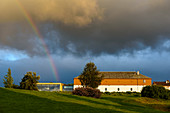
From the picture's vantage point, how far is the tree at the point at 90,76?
54.3 metres

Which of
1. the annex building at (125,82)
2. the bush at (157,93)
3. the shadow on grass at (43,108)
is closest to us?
the shadow on grass at (43,108)

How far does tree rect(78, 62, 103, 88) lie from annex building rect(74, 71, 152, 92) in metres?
41.7

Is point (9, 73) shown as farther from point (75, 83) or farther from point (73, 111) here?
point (73, 111)

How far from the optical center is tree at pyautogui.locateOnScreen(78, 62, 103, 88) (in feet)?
178

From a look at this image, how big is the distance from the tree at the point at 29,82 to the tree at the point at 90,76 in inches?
600

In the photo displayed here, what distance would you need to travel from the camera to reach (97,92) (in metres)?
33.1

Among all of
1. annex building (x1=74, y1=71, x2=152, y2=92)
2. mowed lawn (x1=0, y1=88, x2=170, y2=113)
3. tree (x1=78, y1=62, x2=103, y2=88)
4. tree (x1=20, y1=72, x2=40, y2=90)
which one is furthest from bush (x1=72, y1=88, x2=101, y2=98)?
annex building (x1=74, y1=71, x2=152, y2=92)

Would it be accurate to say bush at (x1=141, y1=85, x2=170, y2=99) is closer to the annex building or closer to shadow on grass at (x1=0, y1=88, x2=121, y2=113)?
shadow on grass at (x1=0, y1=88, x2=121, y2=113)

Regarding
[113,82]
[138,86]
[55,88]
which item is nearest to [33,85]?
[55,88]

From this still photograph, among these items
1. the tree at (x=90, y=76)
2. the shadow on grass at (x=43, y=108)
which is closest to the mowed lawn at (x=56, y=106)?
the shadow on grass at (x=43, y=108)

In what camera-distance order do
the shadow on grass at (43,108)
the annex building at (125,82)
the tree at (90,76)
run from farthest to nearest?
1. the annex building at (125,82)
2. the tree at (90,76)
3. the shadow on grass at (43,108)

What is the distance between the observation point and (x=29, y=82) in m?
60.5

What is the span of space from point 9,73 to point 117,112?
6290 centimetres

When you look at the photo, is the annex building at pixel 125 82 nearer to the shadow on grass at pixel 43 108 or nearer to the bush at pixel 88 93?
the bush at pixel 88 93
